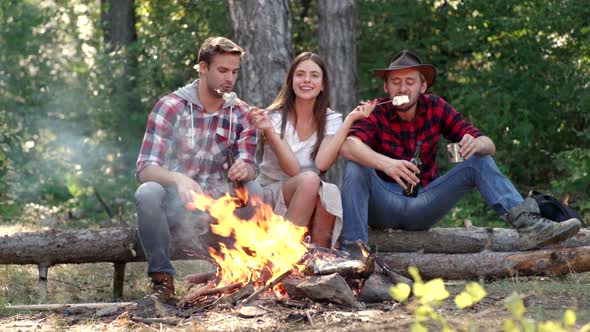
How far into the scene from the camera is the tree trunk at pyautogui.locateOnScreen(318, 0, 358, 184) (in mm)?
11352

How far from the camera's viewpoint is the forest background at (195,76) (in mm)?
11484

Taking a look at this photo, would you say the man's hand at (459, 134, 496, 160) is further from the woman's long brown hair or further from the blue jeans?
the woman's long brown hair

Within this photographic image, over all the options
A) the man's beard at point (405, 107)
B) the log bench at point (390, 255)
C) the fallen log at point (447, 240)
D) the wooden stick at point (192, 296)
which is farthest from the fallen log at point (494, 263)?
the wooden stick at point (192, 296)

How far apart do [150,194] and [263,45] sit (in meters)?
3.11

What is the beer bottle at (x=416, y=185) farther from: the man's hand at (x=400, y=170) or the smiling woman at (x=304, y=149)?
the smiling woman at (x=304, y=149)

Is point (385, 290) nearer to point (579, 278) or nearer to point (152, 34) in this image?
point (579, 278)

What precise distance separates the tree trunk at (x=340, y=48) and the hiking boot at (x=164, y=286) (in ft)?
18.7

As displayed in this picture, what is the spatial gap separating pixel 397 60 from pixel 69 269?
364 centimetres

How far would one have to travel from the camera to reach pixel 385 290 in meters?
5.69

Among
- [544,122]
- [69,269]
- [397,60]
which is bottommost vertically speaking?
[69,269]

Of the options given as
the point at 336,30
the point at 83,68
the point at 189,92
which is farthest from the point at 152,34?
the point at 189,92

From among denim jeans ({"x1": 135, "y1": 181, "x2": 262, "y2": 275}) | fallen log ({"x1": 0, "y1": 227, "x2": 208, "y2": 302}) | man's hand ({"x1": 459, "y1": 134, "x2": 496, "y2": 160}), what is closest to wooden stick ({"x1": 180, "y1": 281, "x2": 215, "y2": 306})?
denim jeans ({"x1": 135, "y1": 181, "x2": 262, "y2": 275})

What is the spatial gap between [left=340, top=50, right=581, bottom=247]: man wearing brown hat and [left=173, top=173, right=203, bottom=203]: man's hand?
1.03 m

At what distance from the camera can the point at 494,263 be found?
250 inches
